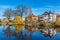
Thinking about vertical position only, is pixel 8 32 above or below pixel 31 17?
below

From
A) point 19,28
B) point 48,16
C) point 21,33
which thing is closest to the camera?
point 21,33

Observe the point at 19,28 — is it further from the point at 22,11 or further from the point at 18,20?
the point at 22,11

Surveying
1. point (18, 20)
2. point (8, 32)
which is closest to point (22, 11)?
point (18, 20)

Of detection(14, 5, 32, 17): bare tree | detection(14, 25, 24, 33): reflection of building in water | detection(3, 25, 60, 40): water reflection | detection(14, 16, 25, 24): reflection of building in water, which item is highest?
detection(14, 5, 32, 17): bare tree

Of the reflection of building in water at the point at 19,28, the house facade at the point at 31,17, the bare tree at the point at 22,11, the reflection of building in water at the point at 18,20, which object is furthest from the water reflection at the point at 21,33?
the bare tree at the point at 22,11

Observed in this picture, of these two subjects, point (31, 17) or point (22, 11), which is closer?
point (22, 11)

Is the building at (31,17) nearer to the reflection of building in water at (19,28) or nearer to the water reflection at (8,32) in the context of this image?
the reflection of building in water at (19,28)

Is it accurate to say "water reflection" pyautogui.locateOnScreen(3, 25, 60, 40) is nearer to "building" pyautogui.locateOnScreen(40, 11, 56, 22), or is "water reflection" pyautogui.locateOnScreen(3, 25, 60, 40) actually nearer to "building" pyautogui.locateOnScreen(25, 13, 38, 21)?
"building" pyautogui.locateOnScreen(25, 13, 38, 21)

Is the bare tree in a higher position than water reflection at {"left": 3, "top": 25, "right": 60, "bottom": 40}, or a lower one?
higher

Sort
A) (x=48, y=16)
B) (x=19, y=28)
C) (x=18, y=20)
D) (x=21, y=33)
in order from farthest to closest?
(x=19, y=28) < (x=48, y=16) < (x=18, y=20) < (x=21, y=33)

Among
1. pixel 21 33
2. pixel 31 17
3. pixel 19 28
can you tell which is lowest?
pixel 21 33

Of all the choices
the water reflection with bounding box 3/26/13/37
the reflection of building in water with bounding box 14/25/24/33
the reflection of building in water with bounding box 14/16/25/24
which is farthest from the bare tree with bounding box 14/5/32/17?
the water reflection with bounding box 3/26/13/37

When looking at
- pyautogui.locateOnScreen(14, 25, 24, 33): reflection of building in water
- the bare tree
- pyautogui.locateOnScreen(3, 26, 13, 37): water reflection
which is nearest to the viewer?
pyautogui.locateOnScreen(3, 26, 13, 37): water reflection

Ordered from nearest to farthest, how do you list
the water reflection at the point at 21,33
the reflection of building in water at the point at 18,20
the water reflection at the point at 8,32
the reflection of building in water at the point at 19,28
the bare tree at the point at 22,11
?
the water reflection at the point at 21,33 → the water reflection at the point at 8,32 → the bare tree at the point at 22,11 → the reflection of building in water at the point at 18,20 → the reflection of building in water at the point at 19,28
